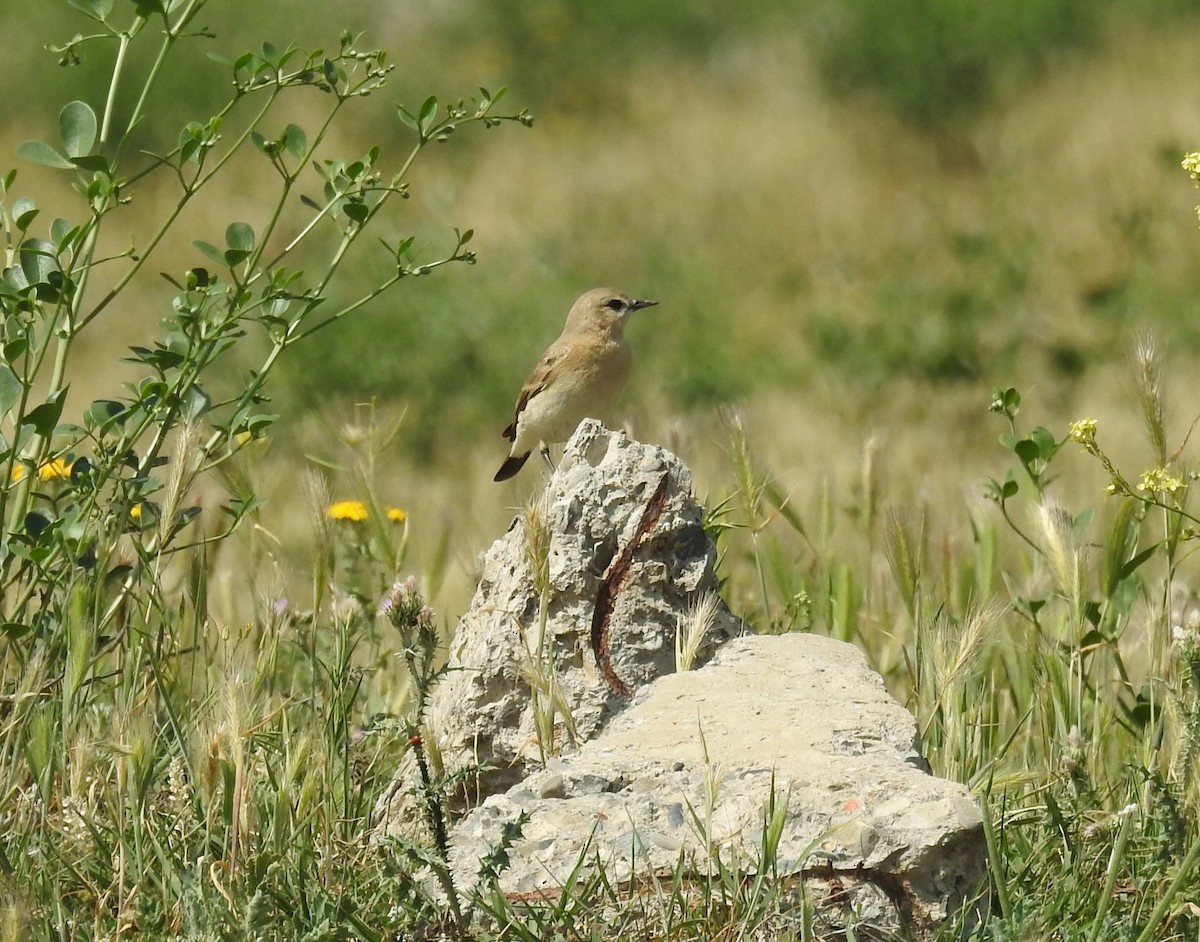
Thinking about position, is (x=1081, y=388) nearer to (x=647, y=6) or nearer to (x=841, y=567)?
(x=841, y=567)

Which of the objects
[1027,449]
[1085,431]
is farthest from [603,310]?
[1085,431]

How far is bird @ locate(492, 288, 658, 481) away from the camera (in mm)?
6285

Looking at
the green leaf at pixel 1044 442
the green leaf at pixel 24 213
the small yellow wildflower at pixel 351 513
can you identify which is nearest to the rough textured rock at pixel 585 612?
the green leaf at pixel 1044 442

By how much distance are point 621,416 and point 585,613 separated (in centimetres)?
468

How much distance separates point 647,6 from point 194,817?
18756 millimetres

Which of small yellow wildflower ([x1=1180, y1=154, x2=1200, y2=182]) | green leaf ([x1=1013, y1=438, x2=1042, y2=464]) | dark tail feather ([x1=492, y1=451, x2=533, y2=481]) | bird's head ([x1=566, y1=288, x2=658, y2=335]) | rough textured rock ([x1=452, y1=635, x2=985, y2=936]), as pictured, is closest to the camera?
rough textured rock ([x1=452, y1=635, x2=985, y2=936])

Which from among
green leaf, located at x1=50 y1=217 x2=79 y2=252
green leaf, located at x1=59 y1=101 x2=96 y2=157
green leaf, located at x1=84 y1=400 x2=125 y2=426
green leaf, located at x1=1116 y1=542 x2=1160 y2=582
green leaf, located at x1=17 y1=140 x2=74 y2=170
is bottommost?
green leaf, located at x1=1116 y1=542 x2=1160 y2=582

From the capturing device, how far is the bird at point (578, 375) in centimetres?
629

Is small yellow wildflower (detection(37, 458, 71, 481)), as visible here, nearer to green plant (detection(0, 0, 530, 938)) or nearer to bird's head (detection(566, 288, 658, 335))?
green plant (detection(0, 0, 530, 938))

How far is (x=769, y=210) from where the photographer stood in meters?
15.8

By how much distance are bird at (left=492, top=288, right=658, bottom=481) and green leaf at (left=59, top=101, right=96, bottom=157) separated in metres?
2.50

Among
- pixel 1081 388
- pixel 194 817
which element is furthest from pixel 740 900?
pixel 1081 388

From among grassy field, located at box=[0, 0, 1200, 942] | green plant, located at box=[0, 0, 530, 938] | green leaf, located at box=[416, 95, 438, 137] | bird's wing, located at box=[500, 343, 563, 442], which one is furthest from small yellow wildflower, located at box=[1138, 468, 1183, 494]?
bird's wing, located at box=[500, 343, 563, 442]

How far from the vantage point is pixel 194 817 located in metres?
3.36
